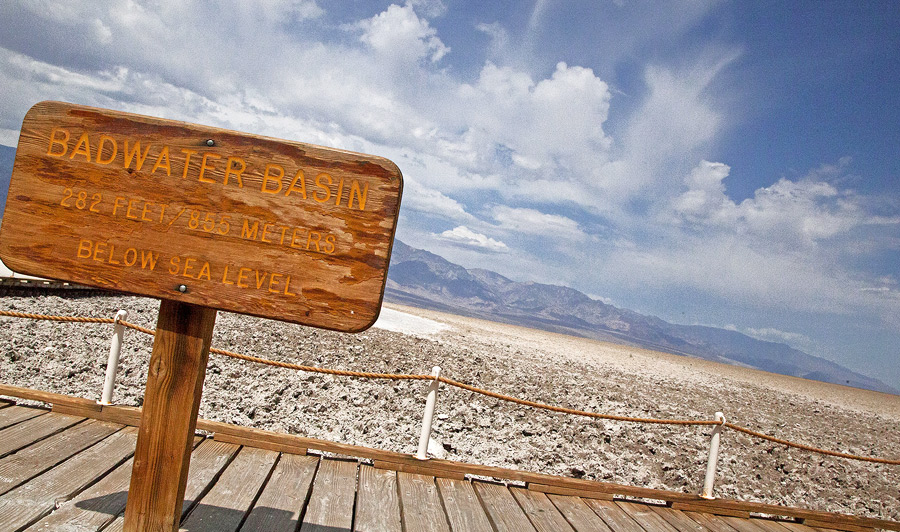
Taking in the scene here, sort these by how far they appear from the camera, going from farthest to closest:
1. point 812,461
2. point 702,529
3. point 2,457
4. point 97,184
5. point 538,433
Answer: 1. point 812,461
2. point 538,433
3. point 702,529
4. point 2,457
5. point 97,184

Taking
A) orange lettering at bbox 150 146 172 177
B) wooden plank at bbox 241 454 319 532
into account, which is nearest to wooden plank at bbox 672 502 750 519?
wooden plank at bbox 241 454 319 532

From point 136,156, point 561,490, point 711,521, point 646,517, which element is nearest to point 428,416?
point 561,490

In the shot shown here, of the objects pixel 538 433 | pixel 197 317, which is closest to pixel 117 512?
A: pixel 197 317

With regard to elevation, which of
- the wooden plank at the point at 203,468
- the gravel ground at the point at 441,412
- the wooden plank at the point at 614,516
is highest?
the wooden plank at the point at 614,516

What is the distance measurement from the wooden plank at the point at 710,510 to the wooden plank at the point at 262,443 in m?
3.46

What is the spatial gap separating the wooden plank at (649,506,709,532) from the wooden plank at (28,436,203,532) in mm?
4172

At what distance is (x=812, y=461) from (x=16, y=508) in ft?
49.0

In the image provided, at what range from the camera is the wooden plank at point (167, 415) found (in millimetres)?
2473

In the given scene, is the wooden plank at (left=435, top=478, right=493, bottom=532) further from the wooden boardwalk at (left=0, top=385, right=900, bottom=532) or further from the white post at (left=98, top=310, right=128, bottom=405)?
the white post at (left=98, top=310, right=128, bottom=405)

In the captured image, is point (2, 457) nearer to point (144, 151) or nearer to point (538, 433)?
point (144, 151)

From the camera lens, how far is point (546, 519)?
410 cm

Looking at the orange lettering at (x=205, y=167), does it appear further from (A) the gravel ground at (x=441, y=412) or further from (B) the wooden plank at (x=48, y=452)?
(A) the gravel ground at (x=441, y=412)

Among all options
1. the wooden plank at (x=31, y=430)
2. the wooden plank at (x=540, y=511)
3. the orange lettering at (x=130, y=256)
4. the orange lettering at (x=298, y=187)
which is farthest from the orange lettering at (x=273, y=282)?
the wooden plank at (x=31, y=430)

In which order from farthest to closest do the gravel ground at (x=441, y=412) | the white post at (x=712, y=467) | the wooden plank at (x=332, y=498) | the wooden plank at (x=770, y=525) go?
the gravel ground at (x=441, y=412), the white post at (x=712, y=467), the wooden plank at (x=770, y=525), the wooden plank at (x=332, y=498)
